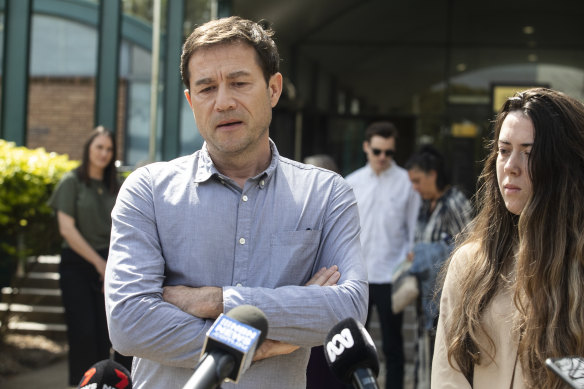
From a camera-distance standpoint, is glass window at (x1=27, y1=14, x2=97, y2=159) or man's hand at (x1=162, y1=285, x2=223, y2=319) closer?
man's hand at (x1=162, y1=285, x2=223, y2=319)

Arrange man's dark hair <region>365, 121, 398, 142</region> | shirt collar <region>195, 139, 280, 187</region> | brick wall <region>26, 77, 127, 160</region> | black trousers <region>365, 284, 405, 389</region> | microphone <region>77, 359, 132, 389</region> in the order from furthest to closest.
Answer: brick wall <region>26, 77, 127, 160</region>, man's dark hair <region>365, 121, 398, 142</region>, black trousers <region>365, 284, 405, 389</region>, shirt collar <region>195, 139, 280, 187</region>, microphone <region>77, 359, 132, 389</region>

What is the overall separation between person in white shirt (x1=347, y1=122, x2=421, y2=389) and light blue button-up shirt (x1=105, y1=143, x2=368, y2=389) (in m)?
4.18

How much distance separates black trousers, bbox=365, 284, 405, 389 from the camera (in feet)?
22.4

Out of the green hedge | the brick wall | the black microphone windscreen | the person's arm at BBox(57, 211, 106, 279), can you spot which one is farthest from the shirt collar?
the brick wall

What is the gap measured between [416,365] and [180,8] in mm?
6407

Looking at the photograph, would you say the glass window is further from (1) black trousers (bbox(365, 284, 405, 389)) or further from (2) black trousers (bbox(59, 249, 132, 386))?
(1) black trousers (bbox(365, 284, 405, 389))

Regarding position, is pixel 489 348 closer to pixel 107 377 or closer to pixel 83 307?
pixel 107 377

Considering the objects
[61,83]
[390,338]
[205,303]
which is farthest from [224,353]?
[61,83]

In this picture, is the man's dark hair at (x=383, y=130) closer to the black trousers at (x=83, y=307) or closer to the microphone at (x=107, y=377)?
the black trousers at (x=83, y=307)

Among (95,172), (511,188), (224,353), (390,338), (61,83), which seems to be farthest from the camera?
(61,83)

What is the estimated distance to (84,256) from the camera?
250 inches

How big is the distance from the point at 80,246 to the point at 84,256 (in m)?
0.09

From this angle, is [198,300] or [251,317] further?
[198,300]

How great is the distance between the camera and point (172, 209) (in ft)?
8.54
